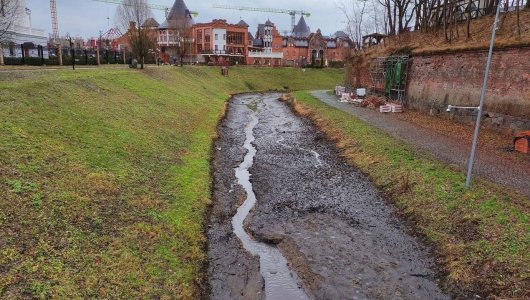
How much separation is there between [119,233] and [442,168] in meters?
10.2

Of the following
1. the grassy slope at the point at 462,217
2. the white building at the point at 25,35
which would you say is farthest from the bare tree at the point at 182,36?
the grassy slope at the point at 462,217

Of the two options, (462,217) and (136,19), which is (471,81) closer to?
(462,217)

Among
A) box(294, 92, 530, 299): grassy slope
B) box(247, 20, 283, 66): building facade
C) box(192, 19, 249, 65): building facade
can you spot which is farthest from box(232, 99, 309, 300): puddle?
box(247, 20, 283, 66): building facade

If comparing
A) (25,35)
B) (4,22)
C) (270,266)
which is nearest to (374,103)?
(270,266)

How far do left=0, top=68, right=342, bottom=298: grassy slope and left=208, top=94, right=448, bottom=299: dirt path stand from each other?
2.45ft

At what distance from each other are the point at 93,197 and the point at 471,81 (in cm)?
2007

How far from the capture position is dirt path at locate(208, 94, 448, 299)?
7934 millimetres

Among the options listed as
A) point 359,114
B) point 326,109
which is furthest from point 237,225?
point 326,109

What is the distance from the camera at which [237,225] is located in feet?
34.8

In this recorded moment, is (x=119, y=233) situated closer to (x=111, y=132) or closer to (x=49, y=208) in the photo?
(x=49, y=208)

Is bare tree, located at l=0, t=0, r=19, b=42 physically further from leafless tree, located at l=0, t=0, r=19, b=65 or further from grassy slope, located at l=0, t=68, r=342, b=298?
grassy slope, located at l=0, t=68, r=342, b=298

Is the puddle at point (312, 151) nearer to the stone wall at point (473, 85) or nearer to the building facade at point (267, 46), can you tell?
the stone wall at point (473, 85)

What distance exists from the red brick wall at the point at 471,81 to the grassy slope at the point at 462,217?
6.21 meters

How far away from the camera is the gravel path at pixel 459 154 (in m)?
11.7
